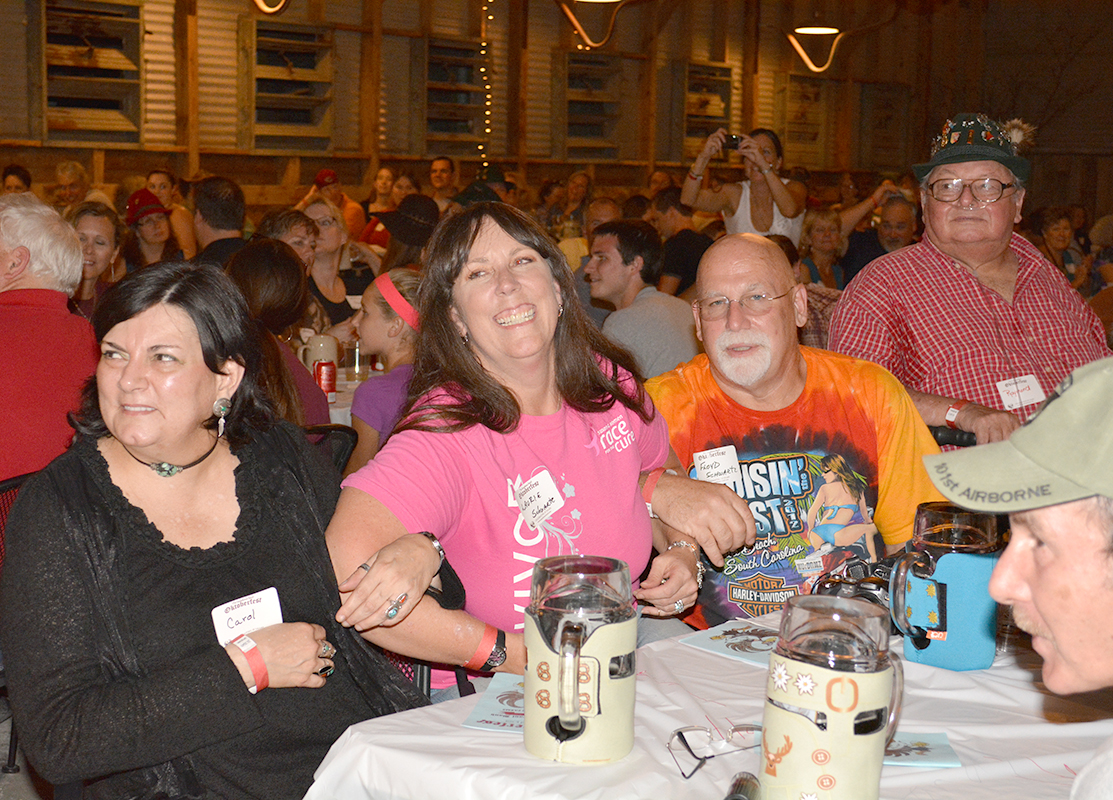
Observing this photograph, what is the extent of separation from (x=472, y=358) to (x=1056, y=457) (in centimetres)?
131

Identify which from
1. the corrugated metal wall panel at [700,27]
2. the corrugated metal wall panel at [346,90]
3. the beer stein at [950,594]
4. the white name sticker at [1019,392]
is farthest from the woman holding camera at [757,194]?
the corrugated metal wall panel at [700,27]

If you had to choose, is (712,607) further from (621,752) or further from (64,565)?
(64,565)

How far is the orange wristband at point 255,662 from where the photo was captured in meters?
1.67

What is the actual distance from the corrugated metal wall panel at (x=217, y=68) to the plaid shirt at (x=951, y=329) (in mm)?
8224

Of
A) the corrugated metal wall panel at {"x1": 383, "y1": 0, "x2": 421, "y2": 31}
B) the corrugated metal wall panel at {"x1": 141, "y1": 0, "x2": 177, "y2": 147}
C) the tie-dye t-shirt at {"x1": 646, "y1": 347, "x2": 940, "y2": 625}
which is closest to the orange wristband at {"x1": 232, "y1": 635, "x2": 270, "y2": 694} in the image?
the tie-dye t-shirt at {"x1": 646, "y1": 347, "x2": 940, "y2": 625}

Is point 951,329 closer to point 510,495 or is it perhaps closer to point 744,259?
point 744,259

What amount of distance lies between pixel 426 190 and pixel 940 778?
10615 millimetres

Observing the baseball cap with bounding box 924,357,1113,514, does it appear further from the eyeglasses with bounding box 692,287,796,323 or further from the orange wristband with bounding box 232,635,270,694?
the eyeglasses with bounding box 692,287,796,323

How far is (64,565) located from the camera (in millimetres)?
1637

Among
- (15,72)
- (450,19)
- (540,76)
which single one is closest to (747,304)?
(15,72)

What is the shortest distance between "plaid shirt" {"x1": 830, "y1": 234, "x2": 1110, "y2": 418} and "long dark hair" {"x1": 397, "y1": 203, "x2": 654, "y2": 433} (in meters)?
1.21

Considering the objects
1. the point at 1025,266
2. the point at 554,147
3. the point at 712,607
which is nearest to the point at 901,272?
the point at 1025,266

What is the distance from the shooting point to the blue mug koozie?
1.65m

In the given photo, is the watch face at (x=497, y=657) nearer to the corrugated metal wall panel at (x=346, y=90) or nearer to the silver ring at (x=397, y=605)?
the silver ring at (x=397, y=605)
